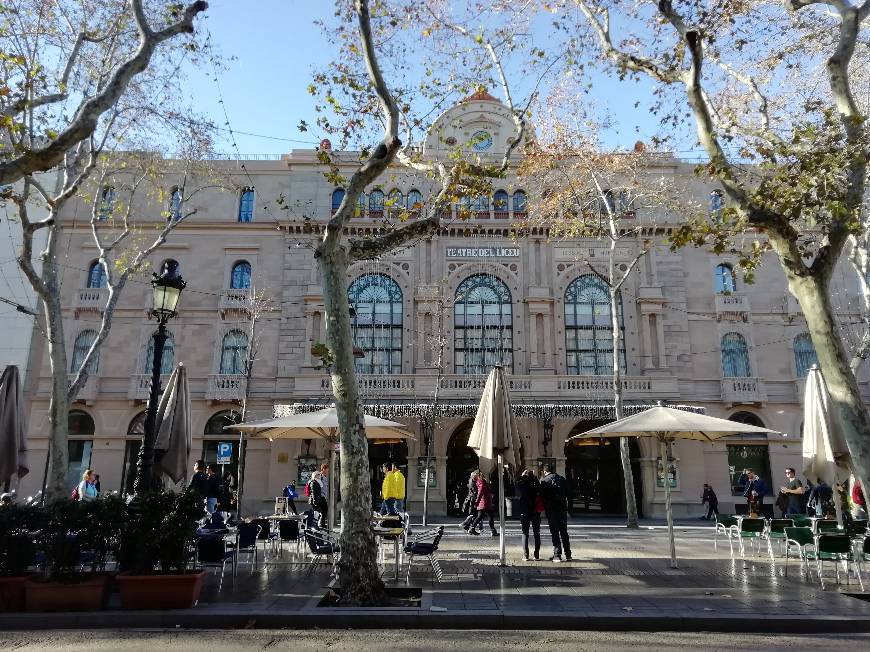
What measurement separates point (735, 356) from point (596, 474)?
7626 millimetres

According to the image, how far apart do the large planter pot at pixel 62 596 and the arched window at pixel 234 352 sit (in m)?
18.6

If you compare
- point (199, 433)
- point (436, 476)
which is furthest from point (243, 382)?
point (436, 476)

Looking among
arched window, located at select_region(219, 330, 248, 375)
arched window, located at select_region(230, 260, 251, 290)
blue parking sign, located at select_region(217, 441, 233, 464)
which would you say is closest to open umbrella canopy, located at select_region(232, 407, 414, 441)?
blue parking sign, located at select_region(217, 441, 233, 464)

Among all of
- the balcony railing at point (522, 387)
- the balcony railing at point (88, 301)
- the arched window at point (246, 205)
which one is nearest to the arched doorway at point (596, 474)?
the balcony railing at point (522, 387)

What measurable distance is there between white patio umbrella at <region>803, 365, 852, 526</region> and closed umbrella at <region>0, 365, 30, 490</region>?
47.1 ft

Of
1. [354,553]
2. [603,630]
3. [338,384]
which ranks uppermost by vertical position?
[338,384]

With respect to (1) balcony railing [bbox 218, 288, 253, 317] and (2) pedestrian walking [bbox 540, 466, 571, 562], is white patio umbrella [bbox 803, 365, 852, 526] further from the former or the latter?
(1) balcony railing [bbox 218, 288, 253, 317]

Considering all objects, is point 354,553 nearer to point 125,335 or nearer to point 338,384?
point 338,384

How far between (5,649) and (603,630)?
20.6 feet

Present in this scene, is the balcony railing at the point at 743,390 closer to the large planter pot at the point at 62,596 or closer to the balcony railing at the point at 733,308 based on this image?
the balcony railing at the point at 733,308

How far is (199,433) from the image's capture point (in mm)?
25109

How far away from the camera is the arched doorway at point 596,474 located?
25.4 meters

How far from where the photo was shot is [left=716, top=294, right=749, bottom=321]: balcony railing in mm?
26047

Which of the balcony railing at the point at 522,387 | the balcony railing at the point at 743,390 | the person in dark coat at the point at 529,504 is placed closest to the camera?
the person in dark coat at the point at 529,504
